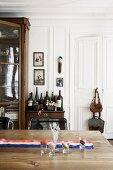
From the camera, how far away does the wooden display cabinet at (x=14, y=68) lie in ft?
A: 14.6

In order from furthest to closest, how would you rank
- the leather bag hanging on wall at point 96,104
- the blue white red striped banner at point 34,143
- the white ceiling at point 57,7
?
the leather bag hanging on wall at point 96,104 → the white ceiling at point 57,7 → the blue white red striped banner at point 34,143

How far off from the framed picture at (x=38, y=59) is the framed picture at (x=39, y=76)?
0.12m

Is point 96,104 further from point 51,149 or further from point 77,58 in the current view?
point 51,149

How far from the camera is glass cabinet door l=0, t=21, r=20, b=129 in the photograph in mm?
4477

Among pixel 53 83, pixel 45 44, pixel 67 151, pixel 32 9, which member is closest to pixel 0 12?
pixel 32 9

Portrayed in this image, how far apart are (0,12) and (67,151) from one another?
3665 millimetres

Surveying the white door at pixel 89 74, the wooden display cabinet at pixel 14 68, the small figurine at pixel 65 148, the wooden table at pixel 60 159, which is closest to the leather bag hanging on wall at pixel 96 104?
the white door at pixel 89 74

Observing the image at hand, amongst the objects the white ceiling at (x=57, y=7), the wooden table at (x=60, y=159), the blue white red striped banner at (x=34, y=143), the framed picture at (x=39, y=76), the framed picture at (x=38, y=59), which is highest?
the white ceiling at (x=57, y=7)

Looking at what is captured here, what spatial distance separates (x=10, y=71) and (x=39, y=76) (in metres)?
0.71

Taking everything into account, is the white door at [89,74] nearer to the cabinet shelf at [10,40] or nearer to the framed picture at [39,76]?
the framed picture at [39,76]

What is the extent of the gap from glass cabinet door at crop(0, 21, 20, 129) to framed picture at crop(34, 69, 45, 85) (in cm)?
59

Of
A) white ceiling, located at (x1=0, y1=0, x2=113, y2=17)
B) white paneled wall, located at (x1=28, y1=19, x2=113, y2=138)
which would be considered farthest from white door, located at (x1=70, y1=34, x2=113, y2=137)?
white ceiling, located at (x1=0, y1=0, x2=113, y2=17)

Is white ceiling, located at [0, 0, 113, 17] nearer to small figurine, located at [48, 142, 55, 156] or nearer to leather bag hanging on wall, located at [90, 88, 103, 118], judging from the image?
leather bag hanging on wall, located at [90, 88, 103, 118]

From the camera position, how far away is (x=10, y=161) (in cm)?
169
